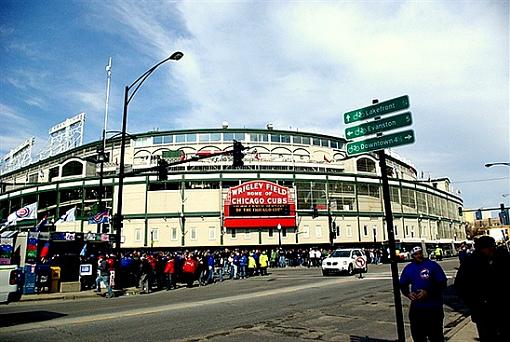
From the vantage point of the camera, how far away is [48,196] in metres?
57.9

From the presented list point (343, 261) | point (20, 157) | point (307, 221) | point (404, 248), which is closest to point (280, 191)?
point (307, 221)

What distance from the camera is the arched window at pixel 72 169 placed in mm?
60719

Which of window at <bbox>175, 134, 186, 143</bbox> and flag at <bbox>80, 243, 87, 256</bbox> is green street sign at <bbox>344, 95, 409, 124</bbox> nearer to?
flag at <bbox>80, 243, 87, 256</bbox>

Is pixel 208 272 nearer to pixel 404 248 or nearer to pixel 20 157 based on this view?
pixel 404 248

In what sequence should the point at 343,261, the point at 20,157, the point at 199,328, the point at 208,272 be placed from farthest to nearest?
the point at 20,157
the point at 343,261
the point at 208,272
the point at 199,328

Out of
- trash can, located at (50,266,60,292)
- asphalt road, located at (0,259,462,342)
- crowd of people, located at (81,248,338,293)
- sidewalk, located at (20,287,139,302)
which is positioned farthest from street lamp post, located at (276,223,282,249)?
asphalt road, located at (0,259,462,342)

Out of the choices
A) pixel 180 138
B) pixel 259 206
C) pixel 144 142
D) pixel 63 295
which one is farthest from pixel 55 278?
pixel 144 142

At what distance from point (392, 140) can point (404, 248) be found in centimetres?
5494

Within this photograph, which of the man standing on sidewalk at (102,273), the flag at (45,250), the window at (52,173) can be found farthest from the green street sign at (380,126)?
the window at (52,173)

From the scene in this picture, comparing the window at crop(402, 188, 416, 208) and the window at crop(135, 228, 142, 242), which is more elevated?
the window at crop(402, 188, 416, 208)

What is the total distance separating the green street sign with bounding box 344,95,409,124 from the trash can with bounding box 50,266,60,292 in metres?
17.4

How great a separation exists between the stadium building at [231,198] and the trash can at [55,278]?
2471cm

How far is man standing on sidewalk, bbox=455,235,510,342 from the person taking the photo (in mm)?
5297

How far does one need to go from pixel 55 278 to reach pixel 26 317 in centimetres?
853
